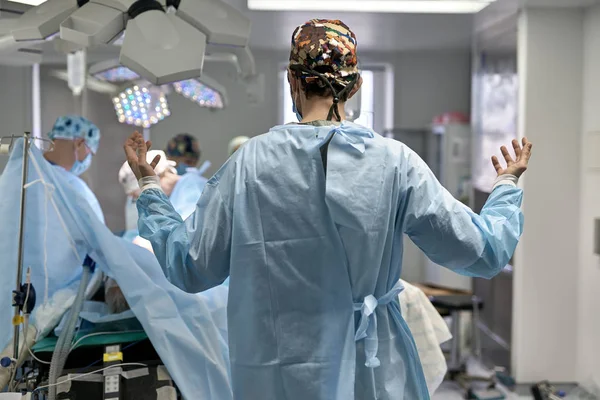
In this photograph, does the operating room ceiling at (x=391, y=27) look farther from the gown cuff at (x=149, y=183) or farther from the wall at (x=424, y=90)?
the gown cuff at (x=149, y=183)

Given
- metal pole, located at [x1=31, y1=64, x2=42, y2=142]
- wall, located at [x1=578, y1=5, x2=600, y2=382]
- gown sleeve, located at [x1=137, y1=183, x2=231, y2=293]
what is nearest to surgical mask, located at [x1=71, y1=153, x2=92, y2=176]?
gown sleeve, located at [x1=137, y1=183, x2=231, y2=293]

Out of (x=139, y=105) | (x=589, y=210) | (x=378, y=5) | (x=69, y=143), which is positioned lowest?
(x=589, y=210)

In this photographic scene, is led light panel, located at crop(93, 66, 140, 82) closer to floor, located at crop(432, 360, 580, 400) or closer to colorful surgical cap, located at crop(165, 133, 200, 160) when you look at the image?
colorful surgical cap, located at crop(165, 133, 200, 160)

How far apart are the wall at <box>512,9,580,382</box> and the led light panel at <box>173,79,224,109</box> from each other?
1.78m

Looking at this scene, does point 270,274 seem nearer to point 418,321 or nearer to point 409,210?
point 409,210

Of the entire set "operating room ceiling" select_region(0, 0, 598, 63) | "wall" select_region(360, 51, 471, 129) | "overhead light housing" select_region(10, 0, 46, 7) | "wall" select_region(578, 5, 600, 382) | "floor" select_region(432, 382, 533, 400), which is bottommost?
"floor" select_region(432, 382, 533, 400)

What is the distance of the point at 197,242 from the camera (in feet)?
5.09

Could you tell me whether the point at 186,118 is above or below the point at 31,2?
below

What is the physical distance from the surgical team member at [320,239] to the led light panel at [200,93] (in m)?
2.65

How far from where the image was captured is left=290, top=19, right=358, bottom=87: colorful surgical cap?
1565mm

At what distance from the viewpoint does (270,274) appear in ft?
5.07

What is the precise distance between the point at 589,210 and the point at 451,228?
10.1ft

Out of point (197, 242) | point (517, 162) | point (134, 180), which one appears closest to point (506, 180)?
point (517, 162)

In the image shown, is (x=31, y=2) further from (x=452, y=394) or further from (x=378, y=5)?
(x=452, y=394)
